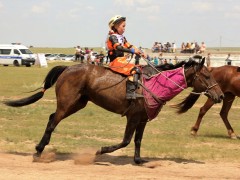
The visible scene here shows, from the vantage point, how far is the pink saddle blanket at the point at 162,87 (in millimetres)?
9000

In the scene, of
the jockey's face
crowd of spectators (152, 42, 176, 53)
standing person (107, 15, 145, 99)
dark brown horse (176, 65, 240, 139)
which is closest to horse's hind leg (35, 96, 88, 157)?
standing person (107, 15, 145, 99)

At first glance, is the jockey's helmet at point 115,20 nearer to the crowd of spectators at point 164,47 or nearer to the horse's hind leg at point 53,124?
the horse's hind leg at point 53,124

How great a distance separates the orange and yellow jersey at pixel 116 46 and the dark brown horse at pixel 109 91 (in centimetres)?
36

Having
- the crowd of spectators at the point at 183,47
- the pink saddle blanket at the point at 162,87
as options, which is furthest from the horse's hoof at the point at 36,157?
the crowd of spectators at the point at 183,47

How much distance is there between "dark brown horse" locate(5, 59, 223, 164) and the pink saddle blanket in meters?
0.13

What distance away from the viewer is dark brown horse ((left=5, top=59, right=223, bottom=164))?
907cm

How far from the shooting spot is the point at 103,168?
344 inches

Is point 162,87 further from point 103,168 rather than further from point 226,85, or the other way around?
point 226,85

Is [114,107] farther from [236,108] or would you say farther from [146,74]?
[236,108]

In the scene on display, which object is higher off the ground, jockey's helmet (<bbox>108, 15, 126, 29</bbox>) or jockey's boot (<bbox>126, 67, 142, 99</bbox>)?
jockey's helmet (<bbox>108, 15, 126, 29</bbox>)

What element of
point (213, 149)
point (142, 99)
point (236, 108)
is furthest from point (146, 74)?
point (236, 108)

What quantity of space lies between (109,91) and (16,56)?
Answer: 4437 cm

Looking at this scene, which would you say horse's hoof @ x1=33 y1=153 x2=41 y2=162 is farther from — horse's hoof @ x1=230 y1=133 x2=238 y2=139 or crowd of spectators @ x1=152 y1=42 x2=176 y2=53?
crowd of spectators @ x1=152 y1=42 x2=176 y2=53

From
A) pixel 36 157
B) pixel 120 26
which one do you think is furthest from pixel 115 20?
pixel 36 157
